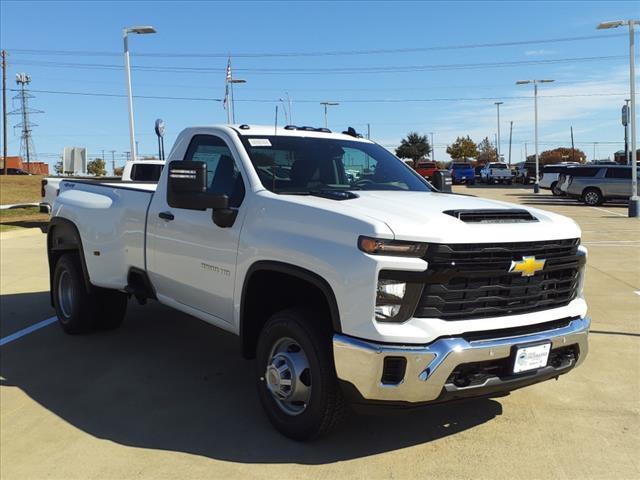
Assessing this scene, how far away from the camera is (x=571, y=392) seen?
4.63 m

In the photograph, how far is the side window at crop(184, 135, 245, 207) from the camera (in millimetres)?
4375

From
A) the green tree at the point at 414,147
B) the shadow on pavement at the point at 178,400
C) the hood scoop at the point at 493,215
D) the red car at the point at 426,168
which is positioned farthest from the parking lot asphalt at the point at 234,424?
the green tree at the point at 414,147

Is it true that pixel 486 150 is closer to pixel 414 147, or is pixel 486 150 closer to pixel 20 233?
pixel 414 147

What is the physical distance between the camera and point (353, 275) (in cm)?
323

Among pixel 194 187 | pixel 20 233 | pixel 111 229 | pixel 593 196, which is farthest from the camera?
pixel 593 196

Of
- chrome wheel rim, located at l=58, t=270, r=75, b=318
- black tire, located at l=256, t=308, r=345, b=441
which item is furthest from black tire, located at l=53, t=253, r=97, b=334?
black tire, located at l=256, t=308, r=345, b=441

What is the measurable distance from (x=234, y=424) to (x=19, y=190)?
119 feet

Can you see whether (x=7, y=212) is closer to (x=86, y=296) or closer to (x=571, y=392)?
(x=86, y=296)

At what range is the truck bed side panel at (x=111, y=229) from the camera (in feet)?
17.8

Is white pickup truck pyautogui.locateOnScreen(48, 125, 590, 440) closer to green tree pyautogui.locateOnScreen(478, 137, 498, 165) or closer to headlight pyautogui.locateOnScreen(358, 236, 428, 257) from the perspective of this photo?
headlight pyautogui.locateOnScreen(358, 236, 428, 257)

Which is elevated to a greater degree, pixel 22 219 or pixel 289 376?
pixel 22 219

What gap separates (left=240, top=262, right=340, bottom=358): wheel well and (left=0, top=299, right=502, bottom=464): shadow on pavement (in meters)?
0.61

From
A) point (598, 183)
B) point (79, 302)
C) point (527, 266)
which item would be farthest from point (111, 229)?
point (598, 183)

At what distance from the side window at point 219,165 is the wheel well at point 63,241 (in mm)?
1886
